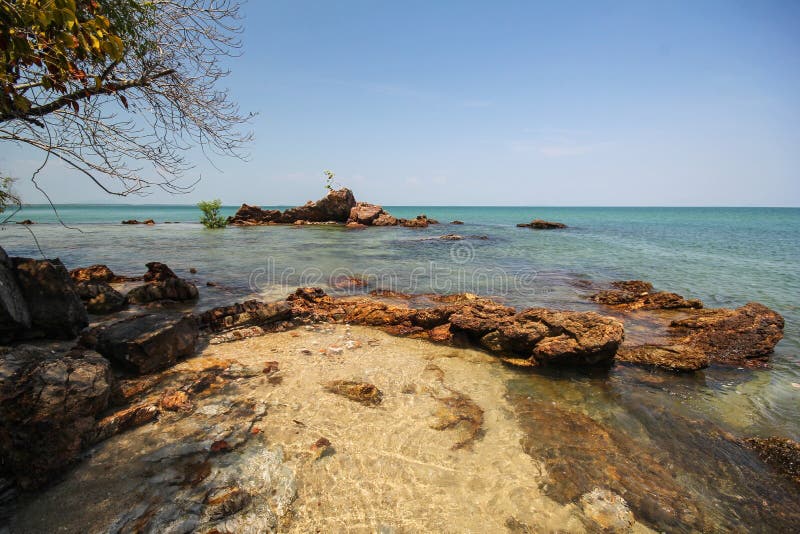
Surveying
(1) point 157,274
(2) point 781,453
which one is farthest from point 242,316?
(2) point 781,453

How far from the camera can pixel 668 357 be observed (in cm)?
652

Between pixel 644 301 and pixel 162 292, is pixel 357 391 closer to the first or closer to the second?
pixel 162 292

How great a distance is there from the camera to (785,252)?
984 inches

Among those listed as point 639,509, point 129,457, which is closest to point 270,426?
point 129,457

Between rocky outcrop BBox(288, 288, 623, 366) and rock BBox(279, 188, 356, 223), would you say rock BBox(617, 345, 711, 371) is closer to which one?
rocky outcrop BBox(288, 288, 623, 366)

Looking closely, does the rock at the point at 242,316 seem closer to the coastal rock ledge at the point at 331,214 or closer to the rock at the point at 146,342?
the rock at the point at 146,342

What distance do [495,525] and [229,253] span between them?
2116 centimetres

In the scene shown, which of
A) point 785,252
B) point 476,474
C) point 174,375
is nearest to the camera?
point 476,474

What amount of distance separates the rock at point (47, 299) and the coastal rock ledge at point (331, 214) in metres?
41.2

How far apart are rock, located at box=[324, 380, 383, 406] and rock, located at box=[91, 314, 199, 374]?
9.23 ft

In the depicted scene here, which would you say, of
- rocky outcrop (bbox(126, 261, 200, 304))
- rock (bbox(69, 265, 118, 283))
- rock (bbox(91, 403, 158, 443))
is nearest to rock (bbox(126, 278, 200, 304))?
rocky outcrop (bbox(126, 261, 200, 304))

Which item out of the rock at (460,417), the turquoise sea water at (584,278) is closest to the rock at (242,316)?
the turquoise sea water at (584,278)

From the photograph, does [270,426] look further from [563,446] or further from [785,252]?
[785,252]

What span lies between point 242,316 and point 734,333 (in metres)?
11.6
